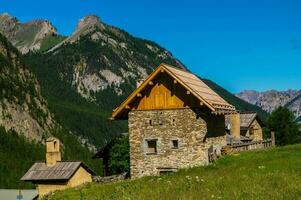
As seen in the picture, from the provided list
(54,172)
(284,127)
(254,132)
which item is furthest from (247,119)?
(54,172)

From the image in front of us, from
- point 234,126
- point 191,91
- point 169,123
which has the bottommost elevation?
point 169,123

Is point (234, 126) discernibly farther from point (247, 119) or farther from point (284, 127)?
point (284, 127)

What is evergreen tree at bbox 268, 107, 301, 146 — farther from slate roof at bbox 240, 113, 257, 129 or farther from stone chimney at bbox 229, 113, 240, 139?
stone chimney at bbox 229, 113, 240, 139

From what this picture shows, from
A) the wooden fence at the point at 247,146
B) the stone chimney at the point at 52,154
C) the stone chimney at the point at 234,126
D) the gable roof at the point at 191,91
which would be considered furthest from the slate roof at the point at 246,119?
the gable roof at the point at 191,91

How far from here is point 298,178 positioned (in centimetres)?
2055

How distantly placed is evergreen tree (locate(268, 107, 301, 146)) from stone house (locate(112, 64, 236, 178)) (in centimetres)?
3411

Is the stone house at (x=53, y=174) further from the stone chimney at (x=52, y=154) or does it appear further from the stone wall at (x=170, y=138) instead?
the stone wall at (x=170, y=138)

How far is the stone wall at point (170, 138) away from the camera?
3553 centimetres

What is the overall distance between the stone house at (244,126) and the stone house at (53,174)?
55.9 feet

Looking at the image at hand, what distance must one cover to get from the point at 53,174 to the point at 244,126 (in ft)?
87.2

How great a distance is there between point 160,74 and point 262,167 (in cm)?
1275

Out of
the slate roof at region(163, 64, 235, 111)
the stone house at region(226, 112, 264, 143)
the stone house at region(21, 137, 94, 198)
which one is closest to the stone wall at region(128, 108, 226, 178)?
the slate roof at region(163, 64, 235, 111)

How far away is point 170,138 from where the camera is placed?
3612 cm

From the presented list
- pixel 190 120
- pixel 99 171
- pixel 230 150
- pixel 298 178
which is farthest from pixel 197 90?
pixel 99 171
